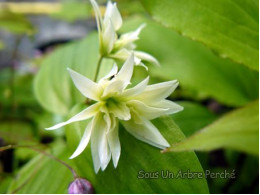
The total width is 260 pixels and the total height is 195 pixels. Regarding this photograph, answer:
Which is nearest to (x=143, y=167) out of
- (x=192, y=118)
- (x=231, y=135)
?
(x=231, y=135)

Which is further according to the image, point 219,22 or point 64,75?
point 64,75

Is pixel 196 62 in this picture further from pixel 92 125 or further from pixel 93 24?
pixel 93 24

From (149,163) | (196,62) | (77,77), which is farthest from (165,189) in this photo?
(196,62)

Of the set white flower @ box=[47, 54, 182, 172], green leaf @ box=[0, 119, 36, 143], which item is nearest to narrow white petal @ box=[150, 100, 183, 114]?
white flower @ box=[47, 54, 182, 172]

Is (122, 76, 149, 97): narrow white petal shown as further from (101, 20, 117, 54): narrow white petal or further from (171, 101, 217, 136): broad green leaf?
(171, 101, 217, 136): broad green leaf

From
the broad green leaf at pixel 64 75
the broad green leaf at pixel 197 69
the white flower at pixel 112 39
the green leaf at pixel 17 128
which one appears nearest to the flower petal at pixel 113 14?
the white flower at pixel 112 39

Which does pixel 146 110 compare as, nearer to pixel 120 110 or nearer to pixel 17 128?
pixel 120 110

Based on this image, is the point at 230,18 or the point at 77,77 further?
the point at 230,18
